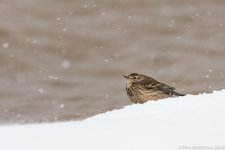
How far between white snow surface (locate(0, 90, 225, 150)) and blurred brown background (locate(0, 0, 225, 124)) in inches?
284

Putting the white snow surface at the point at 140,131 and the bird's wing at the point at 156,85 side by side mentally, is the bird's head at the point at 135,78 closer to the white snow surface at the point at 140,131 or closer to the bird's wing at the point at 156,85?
the bird's wing at the point at 156,85

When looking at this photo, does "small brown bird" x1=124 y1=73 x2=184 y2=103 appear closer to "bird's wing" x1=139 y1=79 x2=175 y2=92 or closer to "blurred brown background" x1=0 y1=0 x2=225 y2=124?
"bird's wing" x1=139 y1=79 x2=175 y2=92

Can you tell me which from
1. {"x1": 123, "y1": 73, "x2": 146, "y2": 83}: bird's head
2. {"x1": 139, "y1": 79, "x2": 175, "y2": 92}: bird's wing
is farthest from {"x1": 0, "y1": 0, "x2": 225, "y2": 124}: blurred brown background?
{"x1": 139, "y1": 79, "x2": 175, "y2": 92}: bird's wing

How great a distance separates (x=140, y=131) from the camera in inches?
161

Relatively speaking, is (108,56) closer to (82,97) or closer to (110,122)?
(82,97)

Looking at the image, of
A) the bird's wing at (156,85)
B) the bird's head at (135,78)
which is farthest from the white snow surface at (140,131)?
the bird's head at (135,78)

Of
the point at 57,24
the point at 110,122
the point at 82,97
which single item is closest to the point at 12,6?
the point at 57,24

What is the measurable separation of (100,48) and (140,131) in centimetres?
990

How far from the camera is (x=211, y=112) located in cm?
431

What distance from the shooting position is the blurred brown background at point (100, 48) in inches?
497

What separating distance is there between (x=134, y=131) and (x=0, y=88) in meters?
9.07

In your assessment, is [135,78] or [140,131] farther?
[135,78]

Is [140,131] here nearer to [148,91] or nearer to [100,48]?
[148,91]

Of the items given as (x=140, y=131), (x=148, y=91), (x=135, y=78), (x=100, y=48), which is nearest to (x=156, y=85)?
(x=148, y=91)
